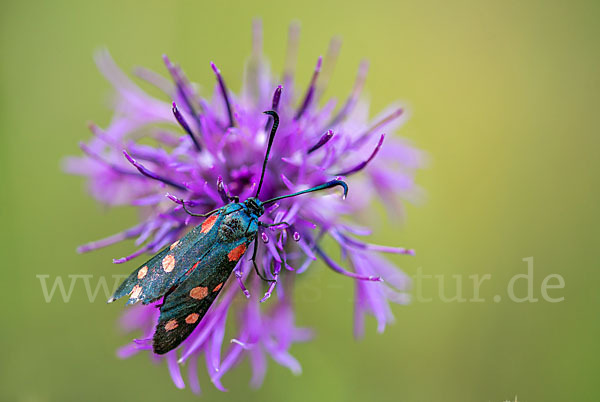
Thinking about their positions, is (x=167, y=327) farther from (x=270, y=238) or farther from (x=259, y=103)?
(x=259, y=103)

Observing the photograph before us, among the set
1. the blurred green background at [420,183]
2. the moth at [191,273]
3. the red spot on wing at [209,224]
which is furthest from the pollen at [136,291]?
the blurred green background at [420,183]

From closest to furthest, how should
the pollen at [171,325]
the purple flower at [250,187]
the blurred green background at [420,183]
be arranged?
1. the pollen at [171,325]
2. the purple flower at [250,187]
3. the blurred green background at [420,183]

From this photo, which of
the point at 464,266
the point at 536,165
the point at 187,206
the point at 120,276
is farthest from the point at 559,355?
the point at 120,276

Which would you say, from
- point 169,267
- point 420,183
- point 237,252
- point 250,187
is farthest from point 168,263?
point 420,183

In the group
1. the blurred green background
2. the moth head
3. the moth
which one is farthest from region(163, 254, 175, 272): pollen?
the blurred green background

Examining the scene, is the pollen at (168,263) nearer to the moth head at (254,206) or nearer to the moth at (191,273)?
the moth at (191,273)
